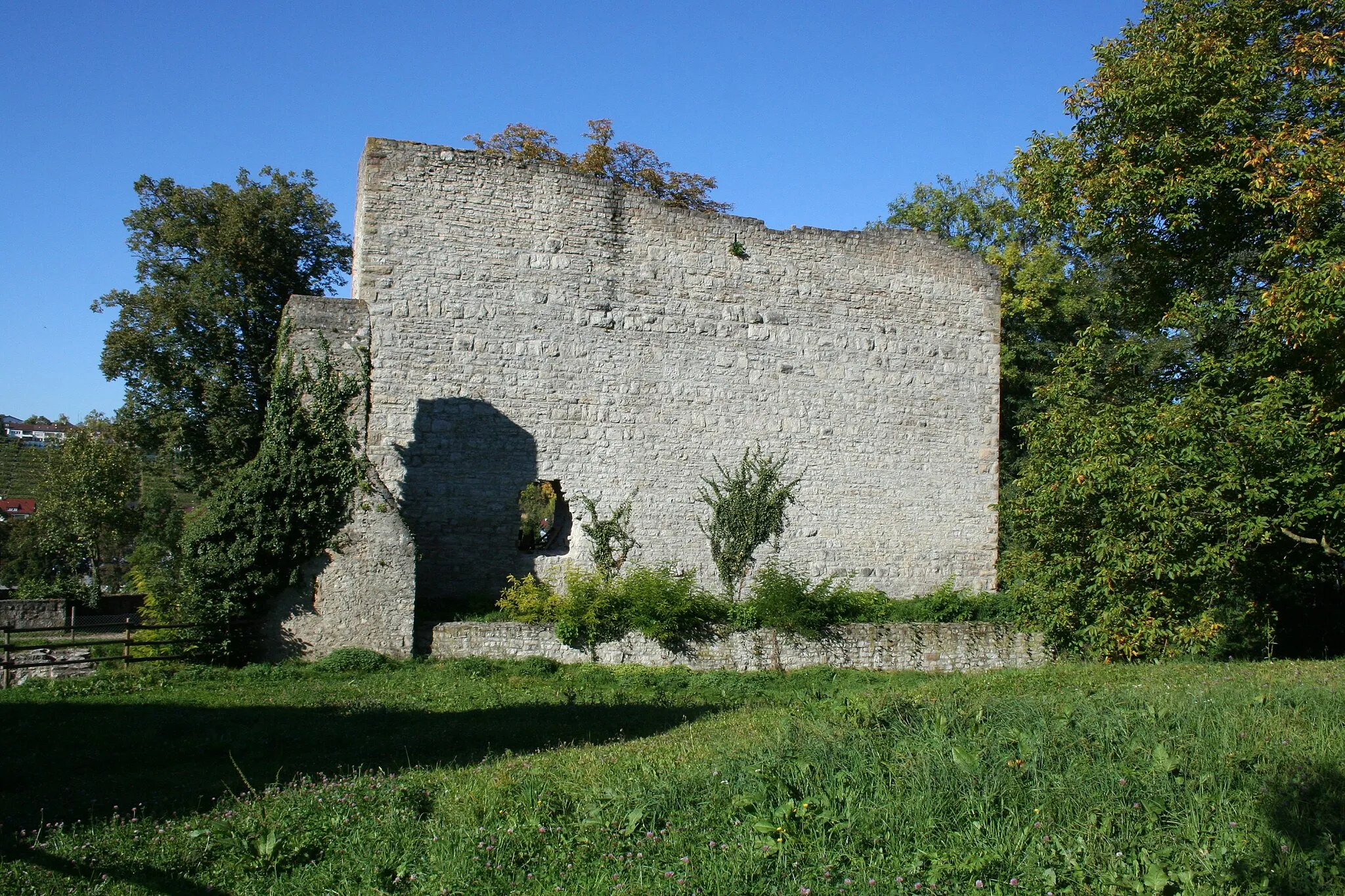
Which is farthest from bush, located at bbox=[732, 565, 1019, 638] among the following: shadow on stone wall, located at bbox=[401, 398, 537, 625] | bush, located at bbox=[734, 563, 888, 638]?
shadow on stone wall, located at bbox=[401, 398, 537, 625]

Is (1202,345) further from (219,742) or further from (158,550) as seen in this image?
(158,550)

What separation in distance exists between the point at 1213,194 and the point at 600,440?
958 centimetres

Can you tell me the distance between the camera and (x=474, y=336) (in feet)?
49.8

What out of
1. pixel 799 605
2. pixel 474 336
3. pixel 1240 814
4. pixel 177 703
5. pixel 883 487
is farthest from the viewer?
pixel 883 487

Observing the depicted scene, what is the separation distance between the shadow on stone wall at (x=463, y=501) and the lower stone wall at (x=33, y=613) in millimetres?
6254

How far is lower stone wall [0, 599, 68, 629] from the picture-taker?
15.4 meters

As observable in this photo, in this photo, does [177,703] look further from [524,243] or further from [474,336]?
[524,243]

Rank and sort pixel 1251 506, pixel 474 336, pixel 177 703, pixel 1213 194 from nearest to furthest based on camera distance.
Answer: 1. pixel 177 703
2. pixel 1251 506
3. pixel 1213 194
4. pixel 474 336

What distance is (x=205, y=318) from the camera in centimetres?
1945

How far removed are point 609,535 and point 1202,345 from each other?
9.90m

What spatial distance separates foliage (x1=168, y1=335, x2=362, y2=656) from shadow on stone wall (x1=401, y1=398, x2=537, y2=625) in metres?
2.13

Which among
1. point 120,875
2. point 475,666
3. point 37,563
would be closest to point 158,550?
point 37,563

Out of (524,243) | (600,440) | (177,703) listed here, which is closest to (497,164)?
(524,243)

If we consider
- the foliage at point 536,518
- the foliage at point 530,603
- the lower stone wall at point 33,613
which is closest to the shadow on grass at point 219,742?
the foliage at point 530,603
